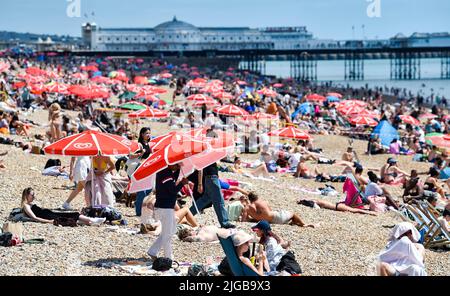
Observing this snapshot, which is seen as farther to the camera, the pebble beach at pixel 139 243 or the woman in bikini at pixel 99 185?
the woman in bikini at pixel 99 185

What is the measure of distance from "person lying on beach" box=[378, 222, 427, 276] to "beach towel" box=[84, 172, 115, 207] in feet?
12.3

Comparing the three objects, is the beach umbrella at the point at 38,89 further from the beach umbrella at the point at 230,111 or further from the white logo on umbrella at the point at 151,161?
the white logo on umbrella at the point at 151,161

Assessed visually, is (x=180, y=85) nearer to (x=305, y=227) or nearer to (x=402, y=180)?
(x=402, y=180)

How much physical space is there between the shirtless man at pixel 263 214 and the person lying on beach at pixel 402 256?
2.87m

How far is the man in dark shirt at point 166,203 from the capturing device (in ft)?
23.8

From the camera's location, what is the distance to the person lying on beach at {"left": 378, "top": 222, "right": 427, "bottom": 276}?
6625mm

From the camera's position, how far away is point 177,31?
404ft

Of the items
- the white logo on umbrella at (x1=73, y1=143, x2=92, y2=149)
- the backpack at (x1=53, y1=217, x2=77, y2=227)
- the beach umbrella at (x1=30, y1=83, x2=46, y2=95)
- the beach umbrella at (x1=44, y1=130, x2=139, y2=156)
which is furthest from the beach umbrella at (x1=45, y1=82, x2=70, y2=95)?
the backpack at (x1=53, y1=217, x2=77, y2=227)

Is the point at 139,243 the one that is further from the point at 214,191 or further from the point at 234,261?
the point at 234,261

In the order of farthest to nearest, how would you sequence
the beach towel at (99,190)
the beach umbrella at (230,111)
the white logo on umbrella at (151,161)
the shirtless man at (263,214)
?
the beach umbrella at (230,111)
the shirtless man at (263,214)
the beach towel at (99,190)
the white logo on umbrella at (151,161)

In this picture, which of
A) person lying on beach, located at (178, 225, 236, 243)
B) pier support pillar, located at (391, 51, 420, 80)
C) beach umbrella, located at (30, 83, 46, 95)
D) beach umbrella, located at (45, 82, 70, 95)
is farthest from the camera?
pier support pillar, located at (391, 51, 420, 80)

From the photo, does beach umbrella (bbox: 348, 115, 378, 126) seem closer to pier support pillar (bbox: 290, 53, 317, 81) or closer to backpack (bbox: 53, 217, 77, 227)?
backpack (bbox: 53, 217, 77, 227)

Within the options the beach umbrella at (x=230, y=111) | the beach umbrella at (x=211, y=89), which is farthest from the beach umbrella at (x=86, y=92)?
the beach umbrella at (x=211, y=89)
